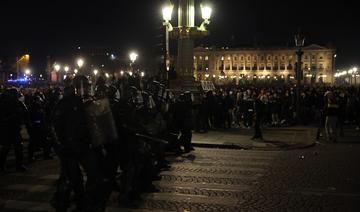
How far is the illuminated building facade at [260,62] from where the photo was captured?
152 meters

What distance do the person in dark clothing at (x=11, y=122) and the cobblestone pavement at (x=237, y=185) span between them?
53 centimetres

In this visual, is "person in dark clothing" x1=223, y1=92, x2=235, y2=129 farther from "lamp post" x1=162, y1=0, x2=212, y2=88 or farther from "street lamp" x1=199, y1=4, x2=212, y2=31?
"street lamp" x1=199, y1=4, x2=212, y2=31

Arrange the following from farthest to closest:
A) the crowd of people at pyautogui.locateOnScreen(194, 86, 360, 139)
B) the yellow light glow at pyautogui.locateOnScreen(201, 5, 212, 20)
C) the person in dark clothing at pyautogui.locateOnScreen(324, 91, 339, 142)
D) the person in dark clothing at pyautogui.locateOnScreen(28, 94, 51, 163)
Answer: the crowd of people at pyautogui.locateOnScreen(194, 86, 360, 139) → the yellow light glow at pyautogui.locateOnScreen(201, 5, 212, 20) → the person in dark clothing at pyautogui.locateOnScreen(324, 91, 339, 142) → the person in dark clothing at pyautogui.locateOnScreen(28, 94, 51, 163)

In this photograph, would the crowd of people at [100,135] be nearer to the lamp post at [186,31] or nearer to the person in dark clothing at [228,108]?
the lamp post at [186,31]

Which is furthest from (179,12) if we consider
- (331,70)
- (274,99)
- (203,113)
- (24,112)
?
(331,70)

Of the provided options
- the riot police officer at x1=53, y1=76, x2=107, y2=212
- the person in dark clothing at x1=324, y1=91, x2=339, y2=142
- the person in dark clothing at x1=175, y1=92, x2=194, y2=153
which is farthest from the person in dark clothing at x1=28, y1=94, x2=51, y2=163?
the person in dark clothing at x1=324, y1=91, x2=339, y2=142

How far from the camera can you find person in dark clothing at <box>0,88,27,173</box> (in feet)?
36.5

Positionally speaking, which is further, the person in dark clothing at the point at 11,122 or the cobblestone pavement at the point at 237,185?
the person in dark clothing at the point at 11,122

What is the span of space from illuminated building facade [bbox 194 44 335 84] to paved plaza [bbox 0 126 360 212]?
138 meters

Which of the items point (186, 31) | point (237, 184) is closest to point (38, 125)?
point (237, 184)

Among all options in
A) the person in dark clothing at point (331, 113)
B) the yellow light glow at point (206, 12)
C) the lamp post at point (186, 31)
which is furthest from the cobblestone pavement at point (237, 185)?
the yellow light glow at point (206, 12)

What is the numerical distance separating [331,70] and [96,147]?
495ft

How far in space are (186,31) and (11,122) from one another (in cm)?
1122

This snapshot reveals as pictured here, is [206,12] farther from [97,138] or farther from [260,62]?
[260,62]
